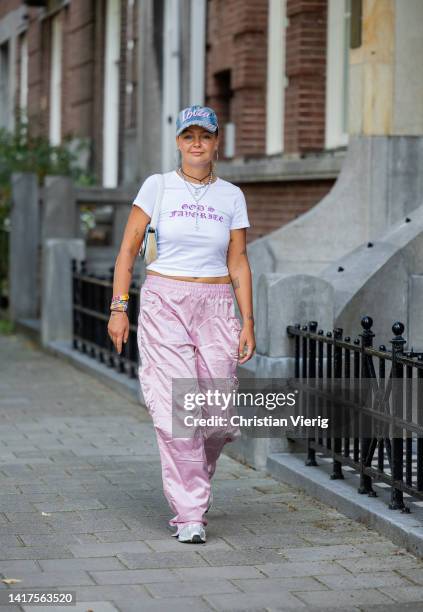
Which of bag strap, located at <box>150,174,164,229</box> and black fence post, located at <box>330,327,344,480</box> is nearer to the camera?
bag strap, located at <box>150,174,164,229</box>

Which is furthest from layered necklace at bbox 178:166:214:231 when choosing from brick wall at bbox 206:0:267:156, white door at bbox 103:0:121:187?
white door at bbox 103:0:121:187

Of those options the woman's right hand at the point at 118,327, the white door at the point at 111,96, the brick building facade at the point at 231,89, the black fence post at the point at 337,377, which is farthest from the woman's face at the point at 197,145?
the white door at the point at 111,96

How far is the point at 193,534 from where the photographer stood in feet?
21.6

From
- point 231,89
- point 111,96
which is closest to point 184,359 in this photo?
point 231,89

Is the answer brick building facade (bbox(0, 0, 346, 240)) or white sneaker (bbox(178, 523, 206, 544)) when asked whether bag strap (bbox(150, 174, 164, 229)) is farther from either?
brick building facade (bbox(0, 0, 346, 240))

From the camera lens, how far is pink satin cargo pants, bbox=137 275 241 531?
6.66 meters

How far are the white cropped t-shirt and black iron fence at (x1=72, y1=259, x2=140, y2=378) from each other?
16.3 feet

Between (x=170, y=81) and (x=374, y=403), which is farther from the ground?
(x=170, y=81)

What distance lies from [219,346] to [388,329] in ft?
9.44

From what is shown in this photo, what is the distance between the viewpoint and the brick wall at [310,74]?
531 inches

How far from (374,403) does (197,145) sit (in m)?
1.54

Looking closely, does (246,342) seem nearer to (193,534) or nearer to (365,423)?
(365,423)

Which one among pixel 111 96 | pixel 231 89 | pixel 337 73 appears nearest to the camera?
pixel 337 73

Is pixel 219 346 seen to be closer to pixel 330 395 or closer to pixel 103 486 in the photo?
pixel 330 395
